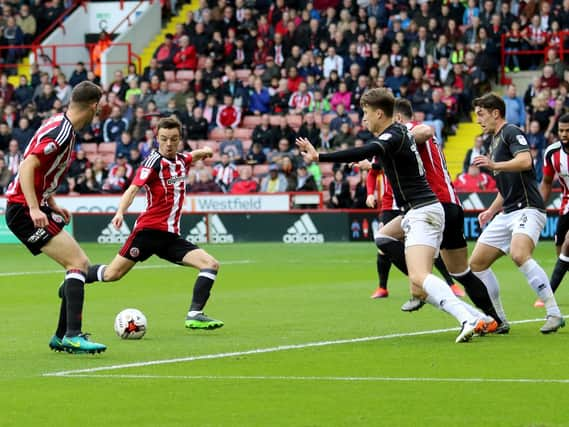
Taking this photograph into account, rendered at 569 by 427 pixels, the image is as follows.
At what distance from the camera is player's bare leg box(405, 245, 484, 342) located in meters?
10.9

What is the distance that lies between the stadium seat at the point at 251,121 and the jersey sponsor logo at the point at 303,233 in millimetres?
5115

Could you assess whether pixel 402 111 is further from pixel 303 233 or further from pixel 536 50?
pixel 536 50

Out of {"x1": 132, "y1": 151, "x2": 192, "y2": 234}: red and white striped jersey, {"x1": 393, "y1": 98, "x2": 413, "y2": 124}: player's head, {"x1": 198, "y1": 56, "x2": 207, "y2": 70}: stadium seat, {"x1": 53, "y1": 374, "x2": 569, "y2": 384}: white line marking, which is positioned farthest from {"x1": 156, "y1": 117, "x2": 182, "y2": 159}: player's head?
{"x1": 198, "y1": 56, "x2": 207, "y2": 70}: stadium seat

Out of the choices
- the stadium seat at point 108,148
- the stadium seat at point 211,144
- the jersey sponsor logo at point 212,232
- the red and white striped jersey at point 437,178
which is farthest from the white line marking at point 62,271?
the stadium seat at point 108,148

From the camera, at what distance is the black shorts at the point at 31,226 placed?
→ 10781mm

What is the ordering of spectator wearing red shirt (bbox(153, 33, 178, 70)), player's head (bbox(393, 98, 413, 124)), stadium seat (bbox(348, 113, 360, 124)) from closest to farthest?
player's head (bbox(393, 98, 413, 124))
stadium seat (bbox(348, 113, 360, 124))
spectator wearing red shirt (bbox(153, 33, 178, 70))

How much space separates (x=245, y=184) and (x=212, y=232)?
1.65 m

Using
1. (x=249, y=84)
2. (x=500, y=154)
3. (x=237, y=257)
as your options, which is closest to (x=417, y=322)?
(x=500, y=154)

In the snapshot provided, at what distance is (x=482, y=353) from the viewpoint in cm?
1072

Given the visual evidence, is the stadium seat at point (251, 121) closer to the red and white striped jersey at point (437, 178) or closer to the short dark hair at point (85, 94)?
Result: the red and white striped jersey at point (437, 178)

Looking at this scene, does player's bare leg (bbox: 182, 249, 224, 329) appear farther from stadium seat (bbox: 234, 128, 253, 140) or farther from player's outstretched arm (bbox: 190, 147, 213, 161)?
stadium seat (bbox: 234, 128, 253, 140)

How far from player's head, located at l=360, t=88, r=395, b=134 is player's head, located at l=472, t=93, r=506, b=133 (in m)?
1.33

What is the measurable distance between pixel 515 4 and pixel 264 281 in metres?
17.3

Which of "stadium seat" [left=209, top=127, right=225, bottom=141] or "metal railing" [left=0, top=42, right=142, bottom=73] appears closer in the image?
"stadium seat" [left=209, top=127, right=225, bottom=141]
